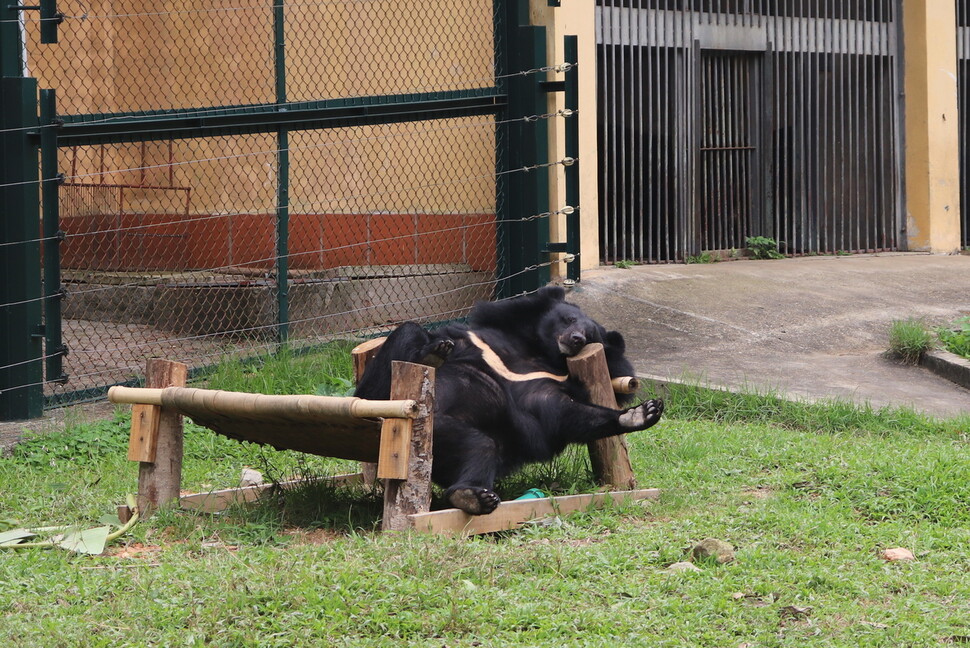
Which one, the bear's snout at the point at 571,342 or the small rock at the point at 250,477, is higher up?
the bear's snout at the point at 571,342

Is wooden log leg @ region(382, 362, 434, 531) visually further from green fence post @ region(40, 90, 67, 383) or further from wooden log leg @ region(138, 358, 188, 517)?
green fence post @ region(40, 90, 67, 383)

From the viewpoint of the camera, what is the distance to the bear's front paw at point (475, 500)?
3.99 m

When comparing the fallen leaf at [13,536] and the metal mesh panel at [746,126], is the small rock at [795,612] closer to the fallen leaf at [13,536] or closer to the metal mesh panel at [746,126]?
the fallen leaf at [13,536]

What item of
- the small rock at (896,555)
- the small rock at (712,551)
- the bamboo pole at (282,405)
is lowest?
the small rock at (896,555)

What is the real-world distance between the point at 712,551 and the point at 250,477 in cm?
222

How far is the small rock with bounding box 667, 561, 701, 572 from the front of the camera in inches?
139

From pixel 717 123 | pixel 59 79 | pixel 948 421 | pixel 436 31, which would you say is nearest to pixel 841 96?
pixel 717 123

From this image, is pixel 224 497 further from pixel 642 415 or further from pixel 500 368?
pixel 642 415

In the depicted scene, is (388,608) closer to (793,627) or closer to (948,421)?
(793,627)

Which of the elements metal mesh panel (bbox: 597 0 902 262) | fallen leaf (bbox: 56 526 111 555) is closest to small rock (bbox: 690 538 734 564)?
fallen leaf (bbox: 56 526 111 555)

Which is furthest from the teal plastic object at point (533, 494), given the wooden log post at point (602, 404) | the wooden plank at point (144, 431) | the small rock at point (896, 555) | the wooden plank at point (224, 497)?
the wooden plank at point (144, 431)

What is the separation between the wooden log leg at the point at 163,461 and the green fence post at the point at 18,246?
6.31 feet

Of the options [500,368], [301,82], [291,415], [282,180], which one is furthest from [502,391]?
[301,82]

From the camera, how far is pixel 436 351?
4.37 meters
